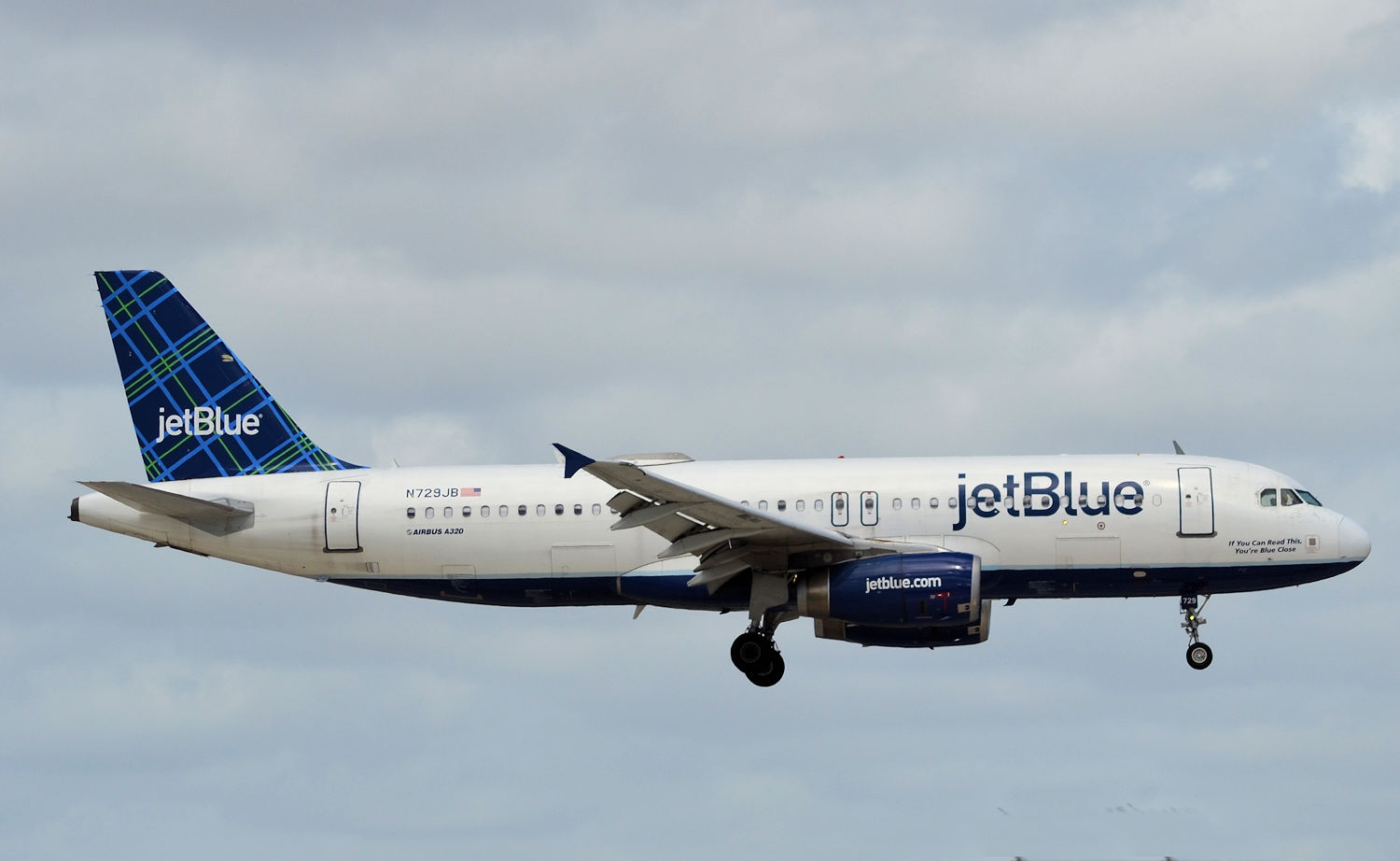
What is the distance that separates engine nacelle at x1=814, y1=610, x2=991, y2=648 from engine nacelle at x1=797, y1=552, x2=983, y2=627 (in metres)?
1.45

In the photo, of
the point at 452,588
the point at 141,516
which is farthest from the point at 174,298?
the point at 452,588

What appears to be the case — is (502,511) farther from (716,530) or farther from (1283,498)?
(1283,498)

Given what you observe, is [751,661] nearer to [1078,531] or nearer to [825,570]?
[825,570]

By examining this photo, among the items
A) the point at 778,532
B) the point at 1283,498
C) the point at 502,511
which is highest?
the point at 1283,498

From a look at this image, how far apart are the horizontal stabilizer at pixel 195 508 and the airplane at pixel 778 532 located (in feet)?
0.16

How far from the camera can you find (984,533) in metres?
35.3

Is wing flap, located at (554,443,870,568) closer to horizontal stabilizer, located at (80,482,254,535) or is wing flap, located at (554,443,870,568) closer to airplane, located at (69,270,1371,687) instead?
airplane, located at (69,270,1371,687)

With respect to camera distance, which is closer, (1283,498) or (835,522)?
(1283,498)

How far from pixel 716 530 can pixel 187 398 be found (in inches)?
557

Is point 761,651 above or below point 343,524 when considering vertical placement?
below

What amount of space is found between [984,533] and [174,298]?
20.3 metres

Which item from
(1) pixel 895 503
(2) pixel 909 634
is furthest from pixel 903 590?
(2) pixel 909 634

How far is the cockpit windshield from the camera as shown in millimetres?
35656

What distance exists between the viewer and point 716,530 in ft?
114
